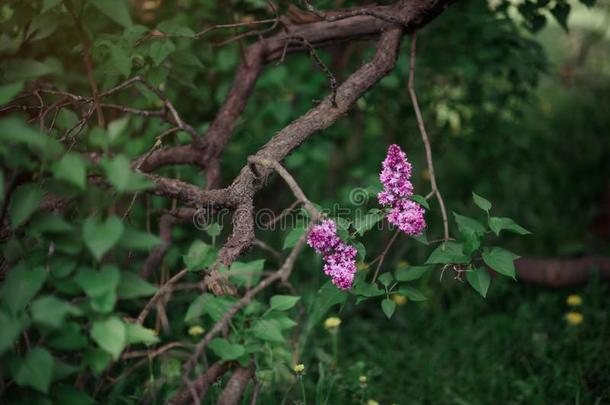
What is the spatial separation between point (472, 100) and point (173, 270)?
1.73m

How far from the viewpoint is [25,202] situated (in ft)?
3.79

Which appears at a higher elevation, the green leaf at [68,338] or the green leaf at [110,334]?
the green leaf at [110,334]

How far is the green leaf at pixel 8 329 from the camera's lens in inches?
41.0

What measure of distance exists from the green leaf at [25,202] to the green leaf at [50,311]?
17 centimetres

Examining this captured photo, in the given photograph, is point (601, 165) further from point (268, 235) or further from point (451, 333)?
point (268, 235)

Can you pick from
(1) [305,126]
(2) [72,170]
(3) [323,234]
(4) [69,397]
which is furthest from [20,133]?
(1) [305,126]

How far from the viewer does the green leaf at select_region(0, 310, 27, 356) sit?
1.04 m

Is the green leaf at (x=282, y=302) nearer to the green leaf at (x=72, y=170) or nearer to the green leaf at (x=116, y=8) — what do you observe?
the green leaf at (x=72, y=170)

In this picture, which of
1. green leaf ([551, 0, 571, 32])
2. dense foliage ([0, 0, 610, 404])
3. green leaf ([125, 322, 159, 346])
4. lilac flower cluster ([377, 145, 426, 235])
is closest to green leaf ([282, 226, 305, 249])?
A: dense foliage ([0, 0, 610, 404])

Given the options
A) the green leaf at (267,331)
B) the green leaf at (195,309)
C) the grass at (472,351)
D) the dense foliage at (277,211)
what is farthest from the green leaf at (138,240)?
the grass at (472,351)

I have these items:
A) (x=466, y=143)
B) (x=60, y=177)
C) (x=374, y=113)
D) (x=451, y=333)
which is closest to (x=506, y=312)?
(x=451, y=333)

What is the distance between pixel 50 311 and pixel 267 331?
461 millimetres

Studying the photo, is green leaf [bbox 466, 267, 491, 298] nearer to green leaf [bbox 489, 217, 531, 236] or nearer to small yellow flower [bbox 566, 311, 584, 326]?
green leaf [bbox 489, 217, 531, 236]

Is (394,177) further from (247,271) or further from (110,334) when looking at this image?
(110,334)
